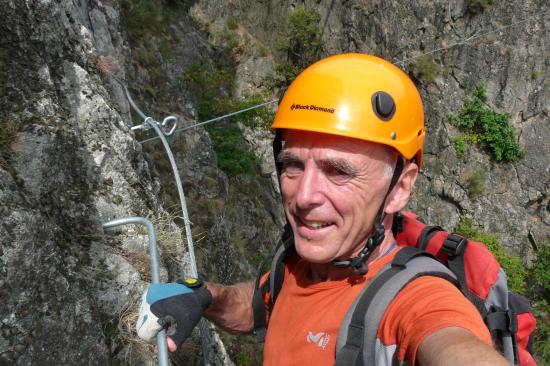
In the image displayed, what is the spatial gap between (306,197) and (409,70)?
1510 centimetres

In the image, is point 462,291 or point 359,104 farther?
point 359,104

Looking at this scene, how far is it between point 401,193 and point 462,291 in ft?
1.59

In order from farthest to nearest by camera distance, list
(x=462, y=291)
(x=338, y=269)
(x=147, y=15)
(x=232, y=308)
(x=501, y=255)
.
A: (x=501, y=255) < (x=147, y=15) < (x=232, y=308) < (x=338, y=269) < (x=462, y=291)

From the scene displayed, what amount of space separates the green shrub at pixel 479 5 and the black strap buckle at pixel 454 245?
50.9 feet

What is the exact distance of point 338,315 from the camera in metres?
1.74

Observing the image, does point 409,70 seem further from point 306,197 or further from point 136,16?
point 306,197

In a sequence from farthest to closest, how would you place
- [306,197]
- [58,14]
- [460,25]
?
[460,25] → [58,14] → [306,197]

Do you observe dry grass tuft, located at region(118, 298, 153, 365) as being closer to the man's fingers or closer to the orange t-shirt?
the man's fingers

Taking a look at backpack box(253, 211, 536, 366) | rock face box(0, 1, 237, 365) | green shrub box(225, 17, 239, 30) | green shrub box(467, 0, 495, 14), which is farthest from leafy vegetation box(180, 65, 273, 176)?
backpack box(253, 211, 536, 366)

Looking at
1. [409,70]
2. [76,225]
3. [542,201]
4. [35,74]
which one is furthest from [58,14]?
[542,201]

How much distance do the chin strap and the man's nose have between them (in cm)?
27

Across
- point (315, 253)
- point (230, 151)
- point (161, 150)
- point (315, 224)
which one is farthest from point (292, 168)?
point (230, 151)

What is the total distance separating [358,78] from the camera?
1845 mm

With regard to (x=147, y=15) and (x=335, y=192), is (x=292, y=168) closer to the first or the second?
(x=335, y=192)
